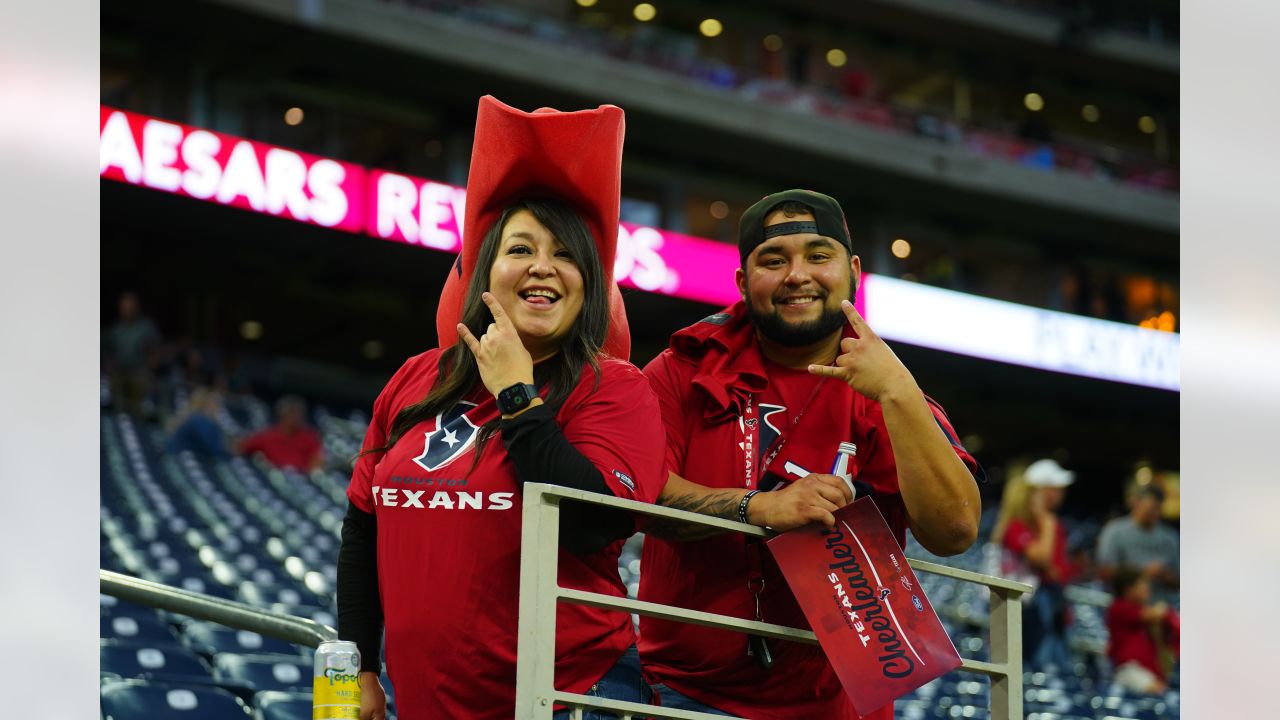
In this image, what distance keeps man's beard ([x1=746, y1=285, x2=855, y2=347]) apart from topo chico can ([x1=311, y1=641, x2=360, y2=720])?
0.88 m

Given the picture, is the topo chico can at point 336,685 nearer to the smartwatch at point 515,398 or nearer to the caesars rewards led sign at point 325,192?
the smartwatch at point 515,398

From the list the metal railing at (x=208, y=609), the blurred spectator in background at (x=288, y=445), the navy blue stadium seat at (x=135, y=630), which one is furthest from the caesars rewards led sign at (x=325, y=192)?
the metal railing at (x=208, y=609)

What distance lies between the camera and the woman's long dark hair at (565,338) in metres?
2.32

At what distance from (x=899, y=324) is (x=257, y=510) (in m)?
10.0

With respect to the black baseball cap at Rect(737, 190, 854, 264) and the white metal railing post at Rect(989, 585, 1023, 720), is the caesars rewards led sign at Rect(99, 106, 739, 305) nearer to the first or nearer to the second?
the black baseball cap at Rect(737, 190, 854, 264)

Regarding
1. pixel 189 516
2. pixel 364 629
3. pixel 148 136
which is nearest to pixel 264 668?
pixel 364 629

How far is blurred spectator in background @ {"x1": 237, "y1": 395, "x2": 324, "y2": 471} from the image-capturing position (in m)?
11.5

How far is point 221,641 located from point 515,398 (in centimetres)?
363

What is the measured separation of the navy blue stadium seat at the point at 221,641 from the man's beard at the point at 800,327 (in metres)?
3.01

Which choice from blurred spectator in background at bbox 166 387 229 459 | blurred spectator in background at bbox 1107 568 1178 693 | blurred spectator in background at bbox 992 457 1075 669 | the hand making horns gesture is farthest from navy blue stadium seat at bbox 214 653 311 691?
blurred spectator in background at bbox 166 387 229 459

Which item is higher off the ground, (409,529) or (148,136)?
(148,136)

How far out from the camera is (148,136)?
14125mm

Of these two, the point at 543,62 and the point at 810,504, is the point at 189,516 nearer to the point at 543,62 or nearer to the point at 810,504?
the point at 810,504

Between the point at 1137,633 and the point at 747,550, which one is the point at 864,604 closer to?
the point at 747,550
